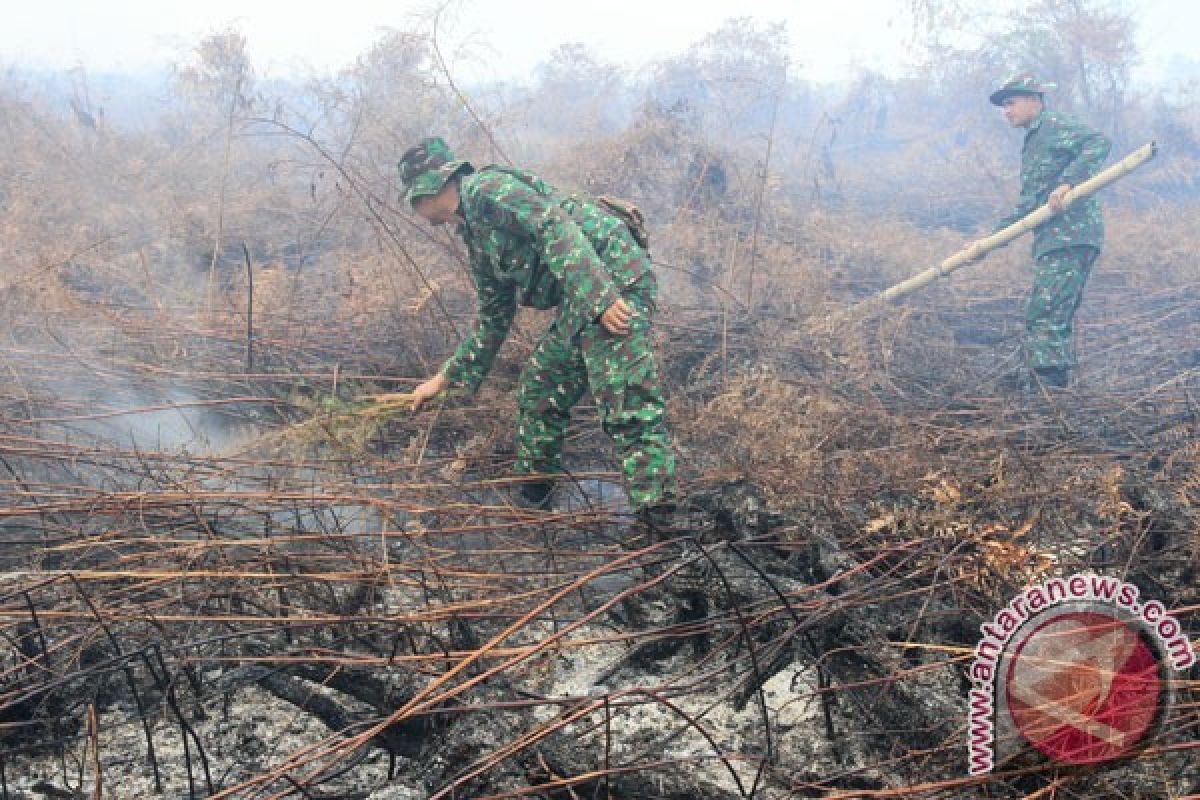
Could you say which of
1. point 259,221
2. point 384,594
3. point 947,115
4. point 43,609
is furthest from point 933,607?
point 947,115

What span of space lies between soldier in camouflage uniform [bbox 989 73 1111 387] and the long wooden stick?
0.23 feet

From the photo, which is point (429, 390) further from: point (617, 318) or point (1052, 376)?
point (1052, 376)

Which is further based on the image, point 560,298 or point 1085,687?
point 560,298

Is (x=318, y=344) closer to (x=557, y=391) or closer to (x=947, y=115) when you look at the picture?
(x=557, y=391)

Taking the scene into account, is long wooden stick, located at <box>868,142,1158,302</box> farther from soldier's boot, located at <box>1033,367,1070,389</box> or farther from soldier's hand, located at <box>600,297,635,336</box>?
soldier's hand, located at <box>600,297,635,336</box>

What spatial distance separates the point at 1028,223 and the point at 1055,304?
68 cm

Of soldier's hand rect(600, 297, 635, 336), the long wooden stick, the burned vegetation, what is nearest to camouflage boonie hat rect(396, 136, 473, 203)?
soldier's hand rect(600, 297, 635, 336)

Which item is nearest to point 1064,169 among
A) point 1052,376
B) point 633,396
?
point 1052,376

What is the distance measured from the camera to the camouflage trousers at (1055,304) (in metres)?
4.87

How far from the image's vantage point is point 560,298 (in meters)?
3.13

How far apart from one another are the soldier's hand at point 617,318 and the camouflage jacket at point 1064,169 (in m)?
3.87

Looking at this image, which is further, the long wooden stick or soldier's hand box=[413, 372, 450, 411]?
the long wooden stick

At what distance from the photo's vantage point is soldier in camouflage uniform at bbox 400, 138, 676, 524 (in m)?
2.85

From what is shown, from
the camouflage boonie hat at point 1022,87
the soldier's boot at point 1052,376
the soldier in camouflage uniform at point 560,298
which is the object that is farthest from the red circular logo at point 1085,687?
the camouflage boonie hat at point 1022,87
